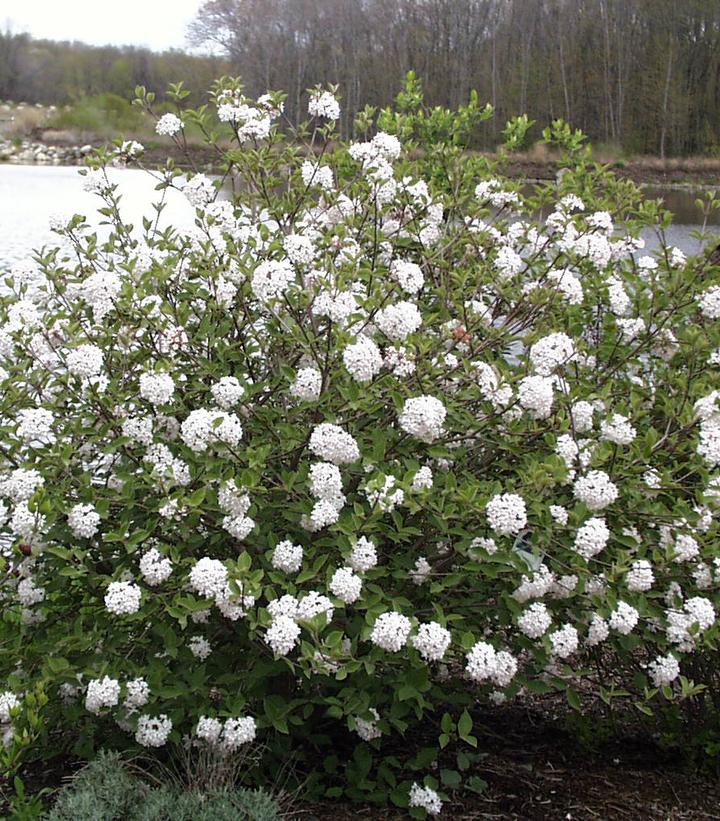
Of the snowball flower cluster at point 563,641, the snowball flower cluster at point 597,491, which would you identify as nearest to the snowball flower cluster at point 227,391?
the snowball flower cluster at point 597,491

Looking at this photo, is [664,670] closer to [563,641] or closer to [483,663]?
[563,641]

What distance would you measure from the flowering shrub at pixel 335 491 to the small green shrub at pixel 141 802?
0.47ft

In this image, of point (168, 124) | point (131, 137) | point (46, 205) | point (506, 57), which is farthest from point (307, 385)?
point (506, 57)

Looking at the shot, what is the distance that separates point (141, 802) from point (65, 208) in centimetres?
1937

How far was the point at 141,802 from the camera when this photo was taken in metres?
2.67

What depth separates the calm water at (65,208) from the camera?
1602cm

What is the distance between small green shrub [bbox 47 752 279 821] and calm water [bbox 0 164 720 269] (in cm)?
915

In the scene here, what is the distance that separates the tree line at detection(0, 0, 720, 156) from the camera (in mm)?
31641

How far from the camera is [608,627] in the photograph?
9.64 ft

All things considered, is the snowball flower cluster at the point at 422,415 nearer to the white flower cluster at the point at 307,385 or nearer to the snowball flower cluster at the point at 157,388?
the white flower cluster at the point at 307,385

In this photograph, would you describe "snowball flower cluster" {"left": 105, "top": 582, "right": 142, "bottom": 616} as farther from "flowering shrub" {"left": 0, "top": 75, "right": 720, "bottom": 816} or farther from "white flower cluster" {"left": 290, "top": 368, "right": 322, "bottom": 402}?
"white flower cluster" {"left": 290, "top": 368, "right": 322, "bottom": 402}

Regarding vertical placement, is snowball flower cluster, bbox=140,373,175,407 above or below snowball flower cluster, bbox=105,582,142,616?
above

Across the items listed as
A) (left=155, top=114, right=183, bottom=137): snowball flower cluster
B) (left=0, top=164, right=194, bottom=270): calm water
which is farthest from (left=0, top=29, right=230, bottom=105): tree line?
(left=155, top=114, right=183, bottom=137): snowball flower cluster

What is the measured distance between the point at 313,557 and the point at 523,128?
2485 millimetres
